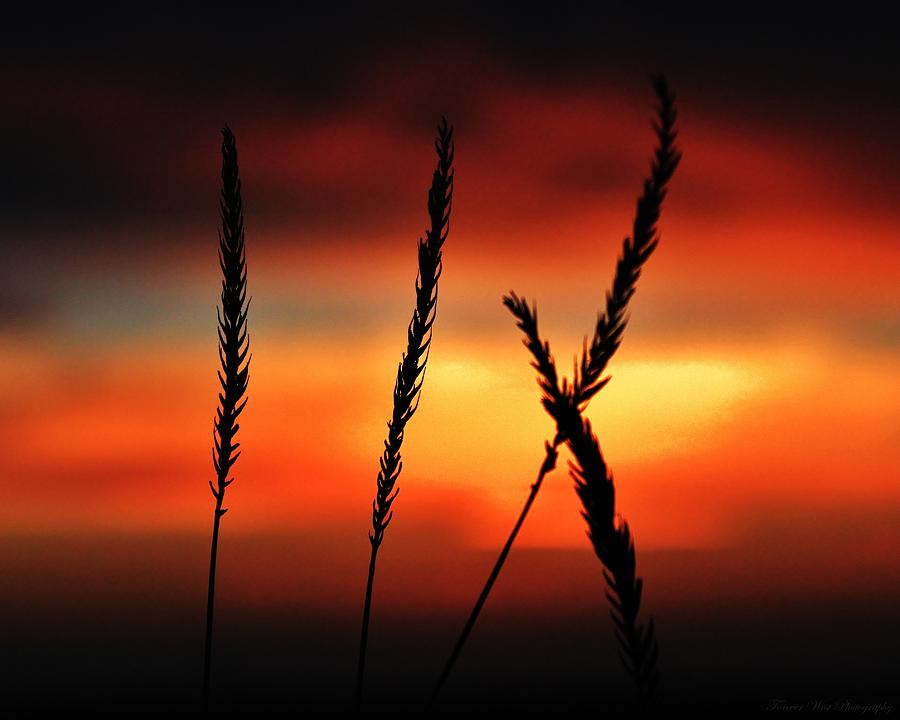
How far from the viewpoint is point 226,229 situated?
204 cm

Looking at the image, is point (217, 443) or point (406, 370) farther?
point (217, 443)

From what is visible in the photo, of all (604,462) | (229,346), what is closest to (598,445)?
(604,462)

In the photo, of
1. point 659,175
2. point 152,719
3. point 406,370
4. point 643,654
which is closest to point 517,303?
point 659,175

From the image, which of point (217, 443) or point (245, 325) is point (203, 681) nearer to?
point (217, 443)

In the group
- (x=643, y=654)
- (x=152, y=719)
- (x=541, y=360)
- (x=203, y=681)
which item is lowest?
(x=152, y=719)

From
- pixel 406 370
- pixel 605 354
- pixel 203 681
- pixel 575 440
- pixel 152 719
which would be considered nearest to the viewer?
pixel 575 440

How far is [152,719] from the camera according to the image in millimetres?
2379

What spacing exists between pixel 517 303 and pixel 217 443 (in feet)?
4.54

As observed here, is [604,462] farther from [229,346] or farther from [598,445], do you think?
[229,346]

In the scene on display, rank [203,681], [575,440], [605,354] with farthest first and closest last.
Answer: [203,681] → [605,354] → [575,440]

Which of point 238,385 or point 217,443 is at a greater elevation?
point 238,385

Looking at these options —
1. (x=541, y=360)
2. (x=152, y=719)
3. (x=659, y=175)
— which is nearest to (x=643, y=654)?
(x=541, y=360)

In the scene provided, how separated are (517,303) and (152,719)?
1.86 m

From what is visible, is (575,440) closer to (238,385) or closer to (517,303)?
(517,303)
